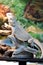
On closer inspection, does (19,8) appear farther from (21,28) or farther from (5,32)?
(5,32)

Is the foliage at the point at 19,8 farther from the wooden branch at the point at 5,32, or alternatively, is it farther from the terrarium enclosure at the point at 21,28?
the wooden branch at the point at 5,32

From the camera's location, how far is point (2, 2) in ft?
9.28

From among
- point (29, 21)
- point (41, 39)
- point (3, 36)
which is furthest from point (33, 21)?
point (3, 36)

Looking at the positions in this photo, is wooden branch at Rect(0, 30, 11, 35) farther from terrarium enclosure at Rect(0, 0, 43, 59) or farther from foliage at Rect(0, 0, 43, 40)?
foliage at Rect(0, 0, 43, 40)

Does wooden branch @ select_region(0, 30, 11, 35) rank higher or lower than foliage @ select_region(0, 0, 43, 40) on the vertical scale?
lower

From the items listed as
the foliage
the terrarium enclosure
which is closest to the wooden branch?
the terrarium enclosure

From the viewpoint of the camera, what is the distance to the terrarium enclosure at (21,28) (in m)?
2.66

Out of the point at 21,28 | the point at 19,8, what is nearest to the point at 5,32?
the point at 21,28

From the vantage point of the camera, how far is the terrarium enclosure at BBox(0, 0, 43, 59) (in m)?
2.66

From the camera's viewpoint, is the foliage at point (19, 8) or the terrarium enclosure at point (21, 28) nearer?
the terrarium enclosure at point (21, 28)

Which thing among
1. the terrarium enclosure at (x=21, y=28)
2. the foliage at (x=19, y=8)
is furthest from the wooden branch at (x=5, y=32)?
the foliage at (x=19, y=8)

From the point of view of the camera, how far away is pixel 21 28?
2.78 m

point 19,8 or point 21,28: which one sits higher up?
point 19,8

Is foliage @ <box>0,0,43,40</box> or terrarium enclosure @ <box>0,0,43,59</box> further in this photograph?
foliage @ <box>0,0,43,40</box>
